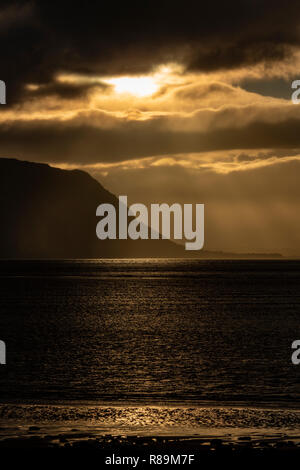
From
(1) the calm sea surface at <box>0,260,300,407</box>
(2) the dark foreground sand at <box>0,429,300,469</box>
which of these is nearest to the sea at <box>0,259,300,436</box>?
(1) the calm sea surface at <box>0,260,300,407</box>

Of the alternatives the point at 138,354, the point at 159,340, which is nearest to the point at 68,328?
the point at 159,340

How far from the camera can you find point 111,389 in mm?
36062

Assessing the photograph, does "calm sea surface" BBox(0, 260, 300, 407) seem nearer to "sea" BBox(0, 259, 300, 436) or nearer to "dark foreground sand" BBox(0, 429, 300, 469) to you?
"sea" BBox(0, 259, 300, 436)

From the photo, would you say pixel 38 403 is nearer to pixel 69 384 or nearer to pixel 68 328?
pixel 69 384
